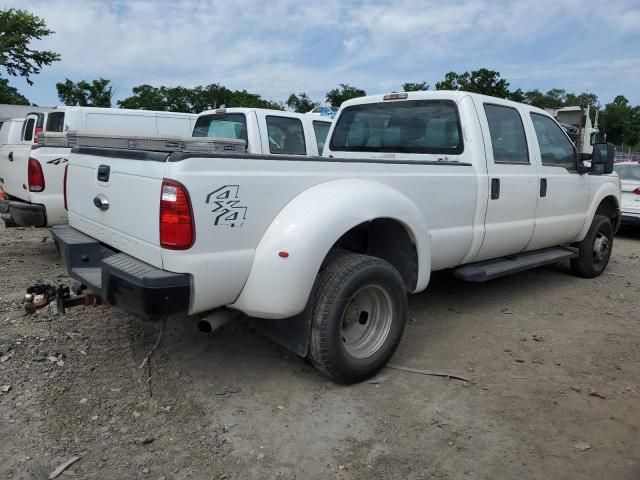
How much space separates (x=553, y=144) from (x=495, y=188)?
1.35m

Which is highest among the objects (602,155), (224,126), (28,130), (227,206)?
(28,130)

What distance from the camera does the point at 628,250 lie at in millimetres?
8492

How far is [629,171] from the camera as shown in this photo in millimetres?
9852

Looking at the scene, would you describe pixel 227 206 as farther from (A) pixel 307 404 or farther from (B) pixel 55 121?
(B) pixel 55 121

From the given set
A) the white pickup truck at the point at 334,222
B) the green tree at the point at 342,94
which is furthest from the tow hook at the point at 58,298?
the green tree at the point at 342,94

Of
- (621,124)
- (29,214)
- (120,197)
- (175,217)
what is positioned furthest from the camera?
(621,124)

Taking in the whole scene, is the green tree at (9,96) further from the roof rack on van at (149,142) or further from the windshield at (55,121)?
the roof rack on van at (149,142)

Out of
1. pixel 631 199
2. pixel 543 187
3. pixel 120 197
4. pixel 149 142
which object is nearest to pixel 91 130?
pixel 149 142

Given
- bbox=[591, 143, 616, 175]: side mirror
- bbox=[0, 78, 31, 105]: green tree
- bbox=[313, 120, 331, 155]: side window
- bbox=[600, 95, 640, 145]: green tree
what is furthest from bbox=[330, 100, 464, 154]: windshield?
bbox=[600, 95, 640, 145]: green tree

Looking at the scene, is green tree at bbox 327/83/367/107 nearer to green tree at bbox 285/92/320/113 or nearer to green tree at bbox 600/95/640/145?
green tree at bbox 285/92/320/113

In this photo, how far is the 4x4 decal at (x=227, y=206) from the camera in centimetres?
275

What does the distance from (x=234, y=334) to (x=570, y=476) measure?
97.4 inches

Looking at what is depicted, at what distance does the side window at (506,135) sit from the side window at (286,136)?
10.5ft

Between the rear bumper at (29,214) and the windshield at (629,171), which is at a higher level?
the windshield at (629,171)
